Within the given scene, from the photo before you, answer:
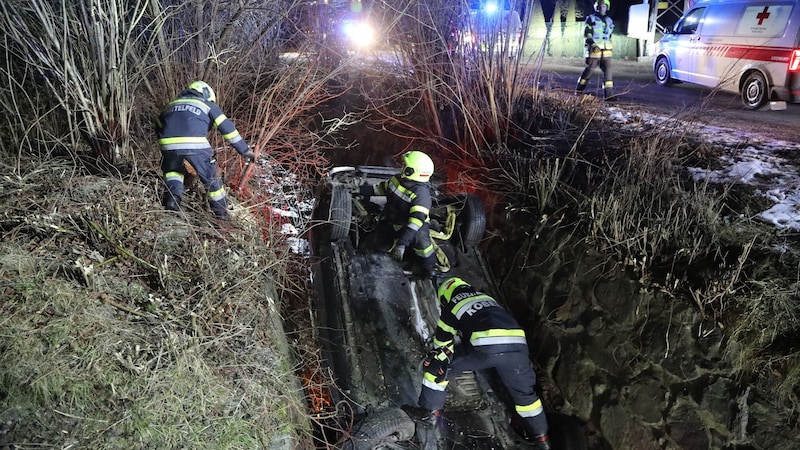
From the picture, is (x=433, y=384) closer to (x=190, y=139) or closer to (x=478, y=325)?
(x=478, y=325)

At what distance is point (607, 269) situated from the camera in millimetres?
5148

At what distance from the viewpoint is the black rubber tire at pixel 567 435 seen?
4.46m

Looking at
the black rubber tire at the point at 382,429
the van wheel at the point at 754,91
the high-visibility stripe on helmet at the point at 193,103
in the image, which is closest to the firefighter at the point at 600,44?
the van wheel at the point at 754,91

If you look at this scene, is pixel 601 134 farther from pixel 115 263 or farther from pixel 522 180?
pixel 115 263

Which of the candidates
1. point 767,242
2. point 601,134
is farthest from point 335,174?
point 767,242

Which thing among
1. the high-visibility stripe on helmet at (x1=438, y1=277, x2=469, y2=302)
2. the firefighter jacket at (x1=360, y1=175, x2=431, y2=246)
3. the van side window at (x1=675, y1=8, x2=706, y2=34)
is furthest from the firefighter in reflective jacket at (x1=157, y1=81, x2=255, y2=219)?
the van side window at (x1=675, y1=8, x2=706, y2=34)

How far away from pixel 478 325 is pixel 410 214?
1.64 m

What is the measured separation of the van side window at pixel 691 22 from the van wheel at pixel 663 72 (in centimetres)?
80

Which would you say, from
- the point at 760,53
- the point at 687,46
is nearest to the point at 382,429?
the point at 760,53

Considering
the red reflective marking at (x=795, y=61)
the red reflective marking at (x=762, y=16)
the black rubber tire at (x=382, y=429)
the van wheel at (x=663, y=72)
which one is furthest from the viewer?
the van wheel at (x=663, y=72)

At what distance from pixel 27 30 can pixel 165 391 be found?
400cm

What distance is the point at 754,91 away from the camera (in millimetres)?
8180

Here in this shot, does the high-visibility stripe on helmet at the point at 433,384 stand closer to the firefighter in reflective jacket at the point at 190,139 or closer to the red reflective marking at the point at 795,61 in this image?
the firefighter in reflective jacket at the point at 190,139

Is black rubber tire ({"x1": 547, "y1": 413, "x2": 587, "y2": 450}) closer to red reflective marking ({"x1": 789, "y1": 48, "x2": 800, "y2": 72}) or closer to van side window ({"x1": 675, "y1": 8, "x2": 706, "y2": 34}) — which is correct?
red reflective marking ({"x1": 789, "y1": 48, "x2": 800, "y2": 72})
